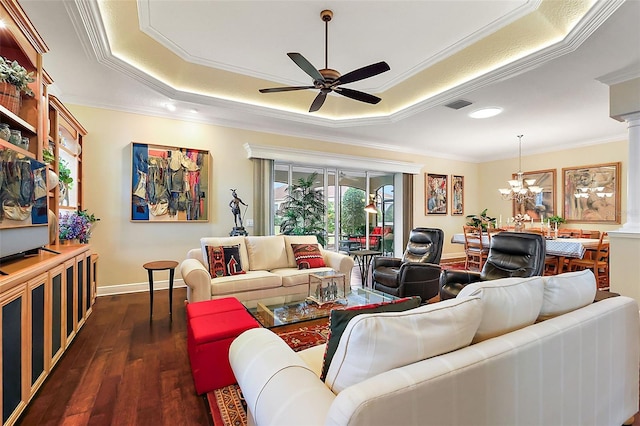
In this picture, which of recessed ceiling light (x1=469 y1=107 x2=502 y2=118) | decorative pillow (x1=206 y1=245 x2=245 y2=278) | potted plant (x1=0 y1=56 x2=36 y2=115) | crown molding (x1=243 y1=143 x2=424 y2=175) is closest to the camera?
→ potted plant (x1=0 y1=56 x2=36 y2=115)

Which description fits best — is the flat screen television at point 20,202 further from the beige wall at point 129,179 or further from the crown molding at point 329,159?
the crown molding at point 329,159

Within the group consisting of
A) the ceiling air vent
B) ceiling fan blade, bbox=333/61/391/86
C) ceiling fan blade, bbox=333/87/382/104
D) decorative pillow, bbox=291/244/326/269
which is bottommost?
decorative pillow, bbox=291/244/326/269

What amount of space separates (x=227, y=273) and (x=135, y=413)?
1.94 m

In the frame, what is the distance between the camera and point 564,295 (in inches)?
60.1

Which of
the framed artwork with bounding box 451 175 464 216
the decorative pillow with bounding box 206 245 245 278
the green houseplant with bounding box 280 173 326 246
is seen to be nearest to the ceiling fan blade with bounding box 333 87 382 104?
the decorative pillow with bounding box 206 245 245 278

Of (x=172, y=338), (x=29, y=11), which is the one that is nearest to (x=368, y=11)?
(x=29, y=11)

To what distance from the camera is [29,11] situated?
2539 mm

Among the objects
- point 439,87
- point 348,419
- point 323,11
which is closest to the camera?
point 348,419

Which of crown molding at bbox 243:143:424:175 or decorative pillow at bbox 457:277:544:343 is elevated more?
crown molding at bbox 243:143:424:175

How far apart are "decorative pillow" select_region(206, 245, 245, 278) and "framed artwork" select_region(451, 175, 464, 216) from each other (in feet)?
21.0

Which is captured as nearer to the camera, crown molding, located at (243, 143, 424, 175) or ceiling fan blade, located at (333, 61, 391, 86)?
ceiling fan blade, located at (333, 61, 391, 86)

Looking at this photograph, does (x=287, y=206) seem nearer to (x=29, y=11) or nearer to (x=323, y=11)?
(x=323, y=11)

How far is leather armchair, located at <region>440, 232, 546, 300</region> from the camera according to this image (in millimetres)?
3160

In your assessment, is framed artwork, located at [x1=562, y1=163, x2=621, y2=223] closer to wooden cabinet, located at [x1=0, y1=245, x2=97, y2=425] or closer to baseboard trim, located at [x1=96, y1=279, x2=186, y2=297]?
baseboard trim, located at [x1=96, y1=279, x2=186, y2=297]
